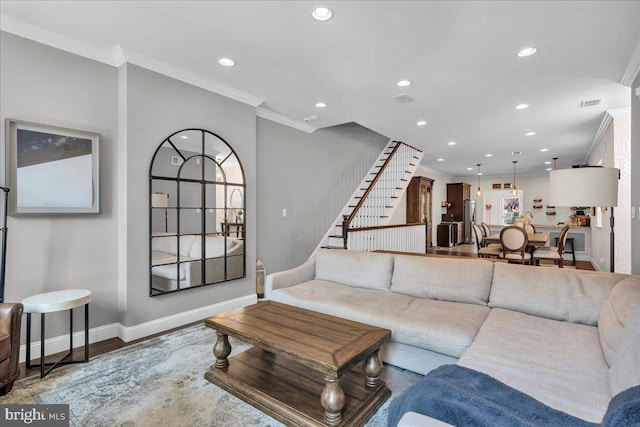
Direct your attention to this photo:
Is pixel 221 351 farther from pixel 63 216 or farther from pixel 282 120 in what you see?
pixel 282 120

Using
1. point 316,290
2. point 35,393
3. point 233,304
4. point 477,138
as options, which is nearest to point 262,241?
point 233,304

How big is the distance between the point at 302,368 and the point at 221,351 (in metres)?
0.59

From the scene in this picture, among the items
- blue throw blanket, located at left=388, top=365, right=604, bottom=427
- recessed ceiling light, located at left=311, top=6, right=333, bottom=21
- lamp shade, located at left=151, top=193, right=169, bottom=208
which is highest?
recessed ceiling light, located at left=311, top=6, right=333, bottom=21

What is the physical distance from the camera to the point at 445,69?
3.17 meters

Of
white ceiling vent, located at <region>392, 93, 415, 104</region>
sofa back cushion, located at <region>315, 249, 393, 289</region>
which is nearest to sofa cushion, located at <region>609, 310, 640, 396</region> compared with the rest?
sofa back cushion, located at <region>315, 249, 393, 289</region>

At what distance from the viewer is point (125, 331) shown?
2.94 meters

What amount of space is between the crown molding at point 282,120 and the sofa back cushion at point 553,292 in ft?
11.3

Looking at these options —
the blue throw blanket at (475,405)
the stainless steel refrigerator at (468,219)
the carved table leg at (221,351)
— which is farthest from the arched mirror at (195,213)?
the stainless steel refrigerator at (468,219)

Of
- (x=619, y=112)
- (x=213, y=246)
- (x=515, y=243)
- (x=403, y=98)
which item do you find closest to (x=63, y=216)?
(x=213, y=246)

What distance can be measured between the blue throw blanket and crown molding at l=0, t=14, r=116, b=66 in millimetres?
3595

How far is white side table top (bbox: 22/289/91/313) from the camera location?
226 centimetres

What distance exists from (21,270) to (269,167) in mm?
2868

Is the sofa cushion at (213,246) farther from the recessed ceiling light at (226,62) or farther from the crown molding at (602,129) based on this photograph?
the crown molding at (602,129)

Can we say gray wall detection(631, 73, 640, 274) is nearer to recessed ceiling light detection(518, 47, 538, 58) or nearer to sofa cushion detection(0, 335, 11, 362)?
recessed ceiling light detection(518, 47, 538, 58)
